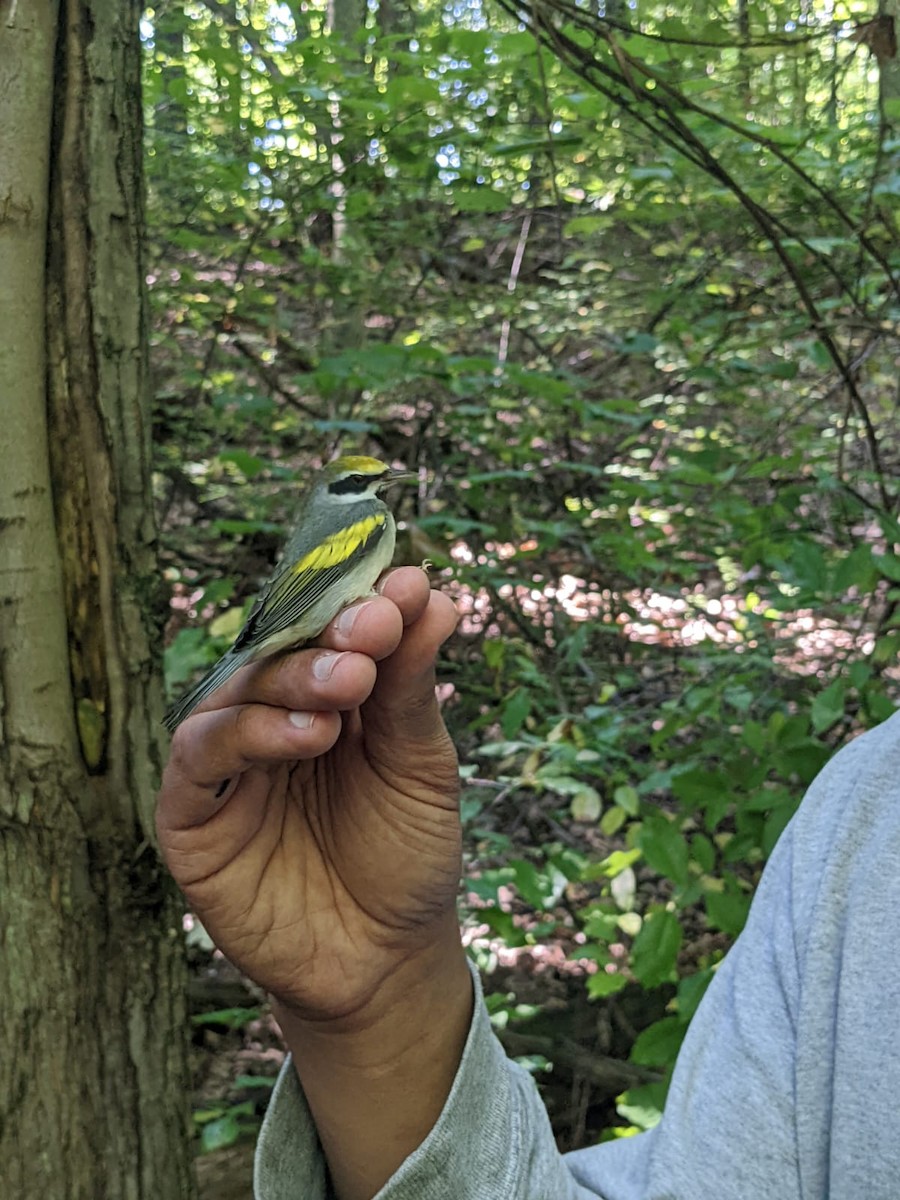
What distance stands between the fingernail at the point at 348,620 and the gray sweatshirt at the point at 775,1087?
55 cm

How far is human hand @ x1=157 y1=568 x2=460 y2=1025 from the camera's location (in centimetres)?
105

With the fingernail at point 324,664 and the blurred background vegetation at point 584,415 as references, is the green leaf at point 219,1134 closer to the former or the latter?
the blurred background vegetation at point 584,415

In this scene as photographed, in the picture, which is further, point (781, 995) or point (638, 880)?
point (638, 880)

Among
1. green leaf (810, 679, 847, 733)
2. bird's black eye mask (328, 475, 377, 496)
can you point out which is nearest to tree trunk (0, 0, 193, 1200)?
bird's black eye mask (328, 475, 377, 496)

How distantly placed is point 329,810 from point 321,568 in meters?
0.39

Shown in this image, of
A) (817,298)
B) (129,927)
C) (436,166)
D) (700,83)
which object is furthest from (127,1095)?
(817,298)

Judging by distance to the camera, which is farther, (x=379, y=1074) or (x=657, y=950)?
(x=657, y=950)

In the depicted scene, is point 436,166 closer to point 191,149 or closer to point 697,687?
point 191,149

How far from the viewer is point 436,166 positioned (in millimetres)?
3527

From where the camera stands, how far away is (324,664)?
1034 mm

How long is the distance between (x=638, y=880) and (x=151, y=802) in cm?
280

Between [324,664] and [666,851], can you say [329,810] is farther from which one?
[666,851]

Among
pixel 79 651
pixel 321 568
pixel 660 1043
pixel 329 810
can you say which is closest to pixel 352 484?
pixel 321 568

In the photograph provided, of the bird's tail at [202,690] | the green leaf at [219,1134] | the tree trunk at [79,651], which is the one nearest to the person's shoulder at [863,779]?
the bird's tail at [202,690]
